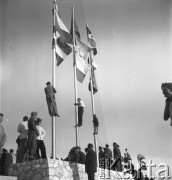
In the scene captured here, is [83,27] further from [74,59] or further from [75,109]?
[75,109]

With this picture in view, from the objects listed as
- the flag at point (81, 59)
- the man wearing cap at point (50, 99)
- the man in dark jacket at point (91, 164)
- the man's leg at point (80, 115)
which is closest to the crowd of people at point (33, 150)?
the man in dark jacket at point (91, 164)

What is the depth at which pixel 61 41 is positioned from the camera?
12.5 meters

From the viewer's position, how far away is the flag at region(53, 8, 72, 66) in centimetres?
1228

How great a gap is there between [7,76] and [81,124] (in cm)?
350

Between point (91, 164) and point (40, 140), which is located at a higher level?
point (40, 140)

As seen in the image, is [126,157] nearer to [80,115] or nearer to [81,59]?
[80,115]

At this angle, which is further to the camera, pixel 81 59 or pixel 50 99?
pixel 81 59

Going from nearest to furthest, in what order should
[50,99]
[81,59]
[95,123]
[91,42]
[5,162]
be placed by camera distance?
[5,162], [50,99], [95,123], [81,59], [91,42]

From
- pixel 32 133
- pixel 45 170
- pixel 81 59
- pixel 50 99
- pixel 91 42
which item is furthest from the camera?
pixel 91 42

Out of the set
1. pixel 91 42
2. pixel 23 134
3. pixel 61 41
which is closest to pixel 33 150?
pixel 23 134

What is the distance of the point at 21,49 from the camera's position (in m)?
10.9

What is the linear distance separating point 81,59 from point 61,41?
1.77 meters

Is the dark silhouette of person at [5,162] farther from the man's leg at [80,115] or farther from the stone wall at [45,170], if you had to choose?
the man's leg at [80,115]

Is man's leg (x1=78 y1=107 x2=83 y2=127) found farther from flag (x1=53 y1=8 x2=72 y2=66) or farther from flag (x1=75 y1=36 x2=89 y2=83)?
flag (x1=53 y1=8 x2=72 y2=66)
